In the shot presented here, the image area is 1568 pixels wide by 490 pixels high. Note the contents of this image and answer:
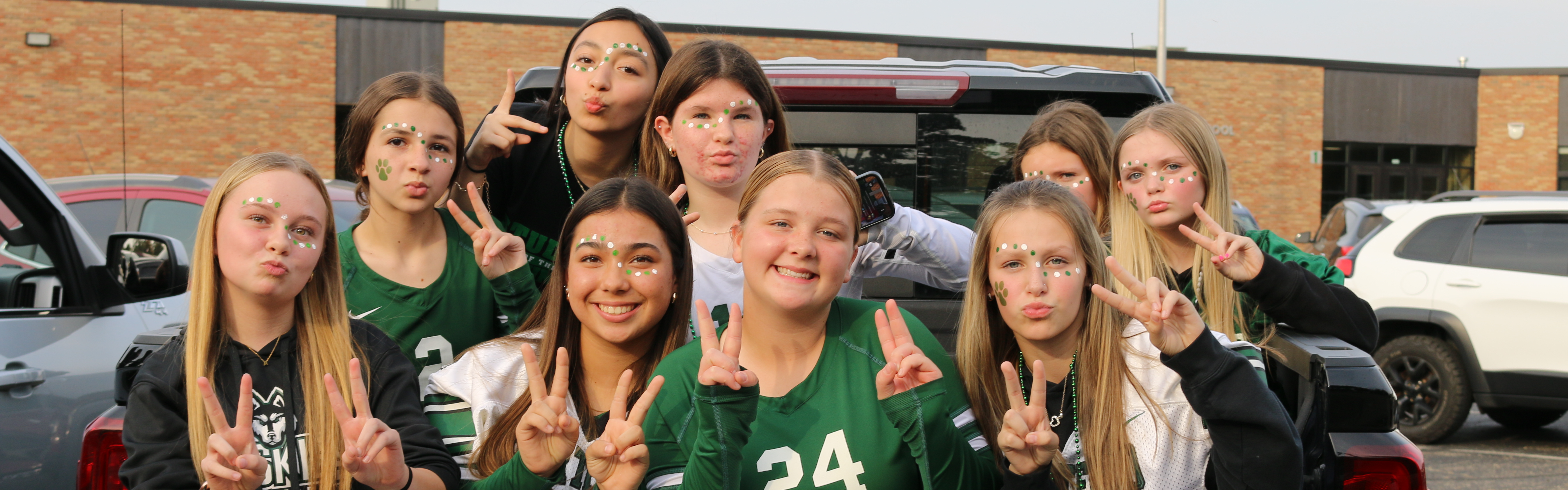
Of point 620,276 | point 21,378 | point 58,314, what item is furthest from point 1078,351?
point 58,314

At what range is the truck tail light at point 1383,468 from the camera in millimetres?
2268

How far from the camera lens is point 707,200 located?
294cm

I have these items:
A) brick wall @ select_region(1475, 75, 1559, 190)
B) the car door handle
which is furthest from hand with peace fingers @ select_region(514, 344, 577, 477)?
brick wall @ select_region(1475, 75, 1559, 190)

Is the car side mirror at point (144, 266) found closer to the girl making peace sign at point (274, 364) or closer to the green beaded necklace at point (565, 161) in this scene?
the green beaded necklace at point (565, 161)

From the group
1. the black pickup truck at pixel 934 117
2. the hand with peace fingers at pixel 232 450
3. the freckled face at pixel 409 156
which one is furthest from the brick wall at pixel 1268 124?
the hand with peace fingers at pixel 232 450

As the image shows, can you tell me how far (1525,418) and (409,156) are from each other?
9.18m

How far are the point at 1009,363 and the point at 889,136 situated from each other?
1553 millimetres

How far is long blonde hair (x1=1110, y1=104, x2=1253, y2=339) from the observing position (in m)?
2.91

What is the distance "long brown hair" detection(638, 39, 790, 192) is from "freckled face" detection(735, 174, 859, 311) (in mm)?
708

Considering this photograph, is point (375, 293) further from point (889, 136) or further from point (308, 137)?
point (308, 137)

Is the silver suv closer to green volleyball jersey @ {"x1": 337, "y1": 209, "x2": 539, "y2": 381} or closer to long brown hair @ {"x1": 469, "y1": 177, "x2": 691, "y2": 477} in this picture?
green volleyball jersey @ {"x1": 337, "y1": 209, "x2": 539, "y2": 381}

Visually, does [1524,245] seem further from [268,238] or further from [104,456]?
[104,456]

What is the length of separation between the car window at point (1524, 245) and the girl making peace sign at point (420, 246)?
295 inches

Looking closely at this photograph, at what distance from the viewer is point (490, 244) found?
270 centimetres
